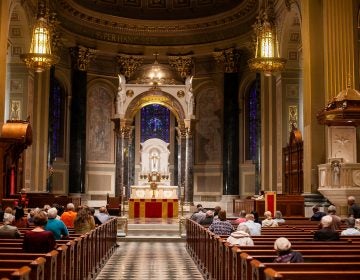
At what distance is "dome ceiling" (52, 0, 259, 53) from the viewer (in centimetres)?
2728

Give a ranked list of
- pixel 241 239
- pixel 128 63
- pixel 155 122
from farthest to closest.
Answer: pixel 155 122
pixel 128 63
pixel 241 239

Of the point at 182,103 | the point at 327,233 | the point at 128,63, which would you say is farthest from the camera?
the point at 128,63

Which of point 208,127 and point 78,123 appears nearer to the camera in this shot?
point 78,123

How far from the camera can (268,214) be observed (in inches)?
490

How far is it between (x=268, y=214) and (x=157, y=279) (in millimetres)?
3569

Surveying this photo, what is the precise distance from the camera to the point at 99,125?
29.1 metres

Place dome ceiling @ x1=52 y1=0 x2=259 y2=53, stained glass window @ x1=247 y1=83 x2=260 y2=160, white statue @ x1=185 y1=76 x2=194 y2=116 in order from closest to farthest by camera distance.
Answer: white statue @ x1=185 y1=76 x2=194 y2=116 < dome ceiling @ x1=52 y1=0 x2=259 y2=53 < stained glass window @ x1=247 y1=83 x2=260 y2=160

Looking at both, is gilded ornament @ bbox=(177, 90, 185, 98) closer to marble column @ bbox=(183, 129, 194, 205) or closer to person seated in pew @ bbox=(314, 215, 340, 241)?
marble column @ bbox=(183, 129, 194, 205)

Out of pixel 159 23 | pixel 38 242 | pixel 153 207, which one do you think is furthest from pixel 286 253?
pixel 159 23

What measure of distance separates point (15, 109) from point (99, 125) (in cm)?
703

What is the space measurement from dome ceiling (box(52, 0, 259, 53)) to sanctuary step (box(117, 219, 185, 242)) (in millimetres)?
11582

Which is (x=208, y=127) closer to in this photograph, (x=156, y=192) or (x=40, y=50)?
(x=156, y=192)

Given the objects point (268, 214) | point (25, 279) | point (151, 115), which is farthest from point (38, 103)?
point (25, 279)

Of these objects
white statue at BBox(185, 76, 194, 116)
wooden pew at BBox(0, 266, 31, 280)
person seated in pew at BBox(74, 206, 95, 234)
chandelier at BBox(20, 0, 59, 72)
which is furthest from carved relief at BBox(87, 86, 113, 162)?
wooden pew at BBox(0, 266, 31, 280)
